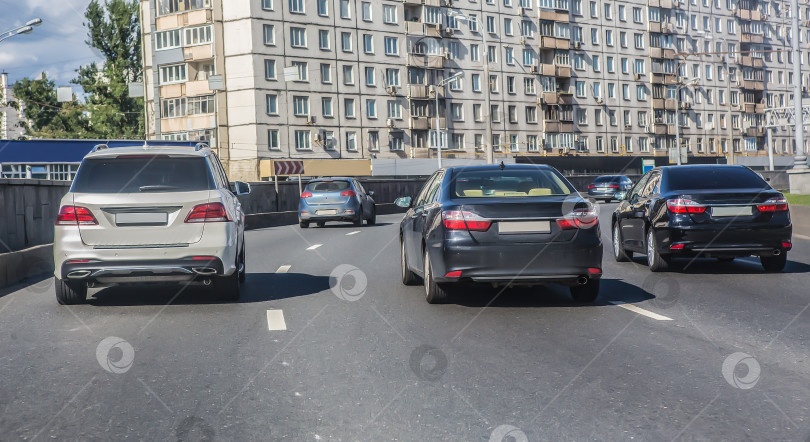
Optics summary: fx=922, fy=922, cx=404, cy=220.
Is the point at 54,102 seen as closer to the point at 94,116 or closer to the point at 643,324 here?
the point at 94,116

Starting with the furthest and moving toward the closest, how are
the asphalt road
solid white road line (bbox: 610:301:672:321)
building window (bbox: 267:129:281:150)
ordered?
1. building window (bbox: 267:129:281:150)
2. solid white road line (bbox: 610:301:672:321)
3. the asphalt road

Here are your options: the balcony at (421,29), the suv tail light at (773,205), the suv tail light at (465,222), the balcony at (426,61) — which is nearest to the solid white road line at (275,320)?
the suv tail light at (465,222)

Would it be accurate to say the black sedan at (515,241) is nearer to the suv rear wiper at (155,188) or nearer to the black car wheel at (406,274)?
the black car wheel at (406,274)

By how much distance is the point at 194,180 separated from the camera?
31.1 ft

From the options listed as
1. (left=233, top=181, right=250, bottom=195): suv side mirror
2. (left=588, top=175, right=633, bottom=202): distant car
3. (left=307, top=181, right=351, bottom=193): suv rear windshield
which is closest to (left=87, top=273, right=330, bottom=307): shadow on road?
(left=233, top=181, right=250, bottom=195): suv side mirror

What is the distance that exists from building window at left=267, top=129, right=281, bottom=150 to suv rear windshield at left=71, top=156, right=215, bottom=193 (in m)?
Answer: 55.4

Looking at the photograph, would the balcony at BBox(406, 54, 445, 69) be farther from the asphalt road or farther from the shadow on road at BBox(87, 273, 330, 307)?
the asphalt road

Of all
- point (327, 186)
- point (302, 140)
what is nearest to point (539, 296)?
point (327, 186)

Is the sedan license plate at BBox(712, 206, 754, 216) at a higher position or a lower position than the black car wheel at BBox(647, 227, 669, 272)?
Answer: higher

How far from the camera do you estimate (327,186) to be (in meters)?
27.8

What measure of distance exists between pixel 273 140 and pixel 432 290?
5670 cm

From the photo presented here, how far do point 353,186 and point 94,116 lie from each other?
5325 centimetres

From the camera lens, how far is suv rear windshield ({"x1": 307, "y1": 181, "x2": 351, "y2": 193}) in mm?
27797

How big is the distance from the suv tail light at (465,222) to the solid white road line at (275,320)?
177 cm
